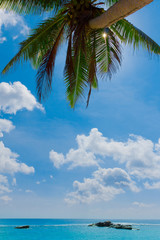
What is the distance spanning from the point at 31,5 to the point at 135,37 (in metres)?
3.08

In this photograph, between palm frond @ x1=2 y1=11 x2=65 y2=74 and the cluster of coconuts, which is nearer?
the cluster of coconuts

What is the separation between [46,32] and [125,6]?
4.33 meters

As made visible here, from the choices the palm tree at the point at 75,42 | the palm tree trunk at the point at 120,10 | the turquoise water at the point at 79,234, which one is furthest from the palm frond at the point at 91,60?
the turquoise water at the point at 79,234

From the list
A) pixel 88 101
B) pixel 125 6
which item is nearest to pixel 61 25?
pixel 88 101

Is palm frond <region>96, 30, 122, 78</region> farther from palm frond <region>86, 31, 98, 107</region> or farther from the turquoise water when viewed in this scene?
the turquoise water

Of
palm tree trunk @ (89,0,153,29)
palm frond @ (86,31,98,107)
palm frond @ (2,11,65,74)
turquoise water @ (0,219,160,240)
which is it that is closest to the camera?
palm tree trunk @ (89,0,153,29)

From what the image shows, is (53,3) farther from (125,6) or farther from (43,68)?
(125,6)

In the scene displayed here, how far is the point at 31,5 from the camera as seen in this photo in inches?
287

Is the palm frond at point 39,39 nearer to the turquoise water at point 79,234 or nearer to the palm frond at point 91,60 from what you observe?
the palm frond at point 91,60

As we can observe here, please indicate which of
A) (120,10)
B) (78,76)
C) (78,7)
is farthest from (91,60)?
(120,10)

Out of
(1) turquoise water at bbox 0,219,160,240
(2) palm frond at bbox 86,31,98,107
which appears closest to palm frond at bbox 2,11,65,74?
(2) palm frond at bbox 86,31,98,107

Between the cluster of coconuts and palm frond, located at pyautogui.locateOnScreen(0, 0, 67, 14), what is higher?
palm frond, located at pyautogui.locateOnScreen(0, 0, 67, 14)

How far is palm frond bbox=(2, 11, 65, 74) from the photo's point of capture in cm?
776

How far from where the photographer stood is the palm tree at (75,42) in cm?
689
